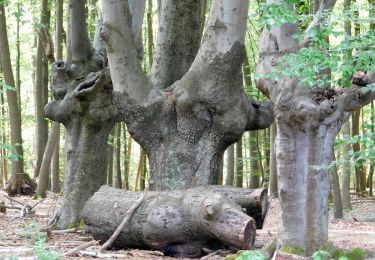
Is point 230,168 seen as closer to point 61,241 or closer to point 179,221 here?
point 61,241

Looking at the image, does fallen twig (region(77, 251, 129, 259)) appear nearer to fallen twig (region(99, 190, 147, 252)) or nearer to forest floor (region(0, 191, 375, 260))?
forest floor (region(0, 191, 375, 260))

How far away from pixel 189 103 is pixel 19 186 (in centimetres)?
A: 1058

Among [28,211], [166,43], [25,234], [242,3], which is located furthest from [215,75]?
[28,211]

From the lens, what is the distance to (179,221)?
7539mm

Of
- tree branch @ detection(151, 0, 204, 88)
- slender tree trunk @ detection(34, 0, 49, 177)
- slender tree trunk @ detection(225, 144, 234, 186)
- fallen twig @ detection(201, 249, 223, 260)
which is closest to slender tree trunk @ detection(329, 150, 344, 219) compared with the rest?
slender tree trunk @ detection(225, 144, 234, 186)

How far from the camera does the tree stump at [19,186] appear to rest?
58.1ft

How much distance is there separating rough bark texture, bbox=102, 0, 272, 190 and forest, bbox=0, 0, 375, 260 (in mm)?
17

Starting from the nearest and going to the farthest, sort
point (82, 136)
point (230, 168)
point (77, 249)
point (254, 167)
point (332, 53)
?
point (332, 53), point (77, 249), point (82, 136), point (230, 168), point (254, 167)

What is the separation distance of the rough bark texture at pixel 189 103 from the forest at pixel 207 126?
0.06 ft

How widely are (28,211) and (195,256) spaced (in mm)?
5868

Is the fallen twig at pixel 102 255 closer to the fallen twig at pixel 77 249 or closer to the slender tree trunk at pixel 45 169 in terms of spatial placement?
the fallen twig at pixel 77 249

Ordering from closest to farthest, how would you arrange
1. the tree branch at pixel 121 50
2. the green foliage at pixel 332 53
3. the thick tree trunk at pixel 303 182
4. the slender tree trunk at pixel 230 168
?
1. the green foliage at pixel 332 53
2. the thick tree trunk at pixel 303 182
3. the tree branch at pixel 121 50
4. the slender tree trunk at pixel 230 168

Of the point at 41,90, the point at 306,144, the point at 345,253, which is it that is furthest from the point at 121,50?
the point at 41,90

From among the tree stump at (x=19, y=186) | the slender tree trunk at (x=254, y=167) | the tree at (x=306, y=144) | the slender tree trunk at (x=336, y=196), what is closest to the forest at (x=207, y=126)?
the tree at (x=306, y=144)
